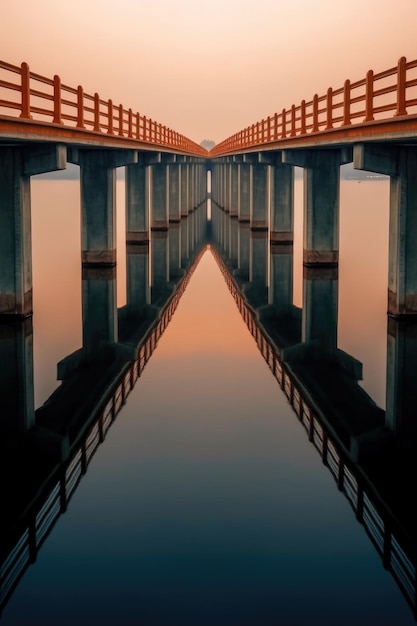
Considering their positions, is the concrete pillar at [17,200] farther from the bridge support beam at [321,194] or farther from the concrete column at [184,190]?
the concrete column at [184,190]

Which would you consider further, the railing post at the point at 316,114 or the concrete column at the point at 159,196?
the concrete column at the point at 159,196

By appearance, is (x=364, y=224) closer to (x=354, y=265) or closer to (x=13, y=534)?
(x=354, y=265)

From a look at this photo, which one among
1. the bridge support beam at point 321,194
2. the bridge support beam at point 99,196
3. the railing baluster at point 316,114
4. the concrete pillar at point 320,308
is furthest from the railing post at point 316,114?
the bridge support beam at point 99,196

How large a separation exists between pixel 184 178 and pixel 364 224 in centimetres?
1345

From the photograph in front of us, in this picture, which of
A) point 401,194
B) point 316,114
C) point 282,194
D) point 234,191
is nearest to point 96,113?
point 316,114

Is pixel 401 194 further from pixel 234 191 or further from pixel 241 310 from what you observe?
pixel 234 191

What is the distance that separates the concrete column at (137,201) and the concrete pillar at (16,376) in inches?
812

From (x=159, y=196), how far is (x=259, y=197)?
546 cm

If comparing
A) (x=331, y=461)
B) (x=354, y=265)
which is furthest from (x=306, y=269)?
(x=331, y=461)

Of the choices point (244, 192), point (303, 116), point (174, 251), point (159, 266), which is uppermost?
point (303, 116)

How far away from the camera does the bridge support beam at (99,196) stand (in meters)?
30.4

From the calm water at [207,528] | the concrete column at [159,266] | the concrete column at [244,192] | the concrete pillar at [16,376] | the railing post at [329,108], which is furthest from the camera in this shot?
the concrete column at [244,192]

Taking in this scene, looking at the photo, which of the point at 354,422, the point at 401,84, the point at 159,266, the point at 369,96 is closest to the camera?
the point at 354,422

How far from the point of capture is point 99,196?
30.4 meters
